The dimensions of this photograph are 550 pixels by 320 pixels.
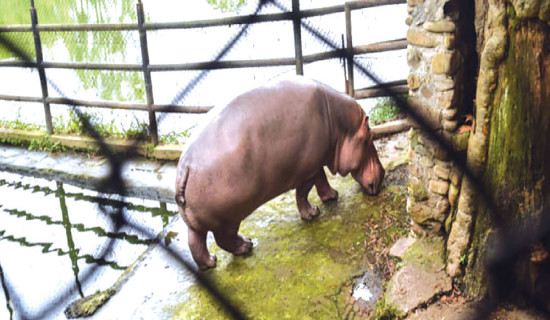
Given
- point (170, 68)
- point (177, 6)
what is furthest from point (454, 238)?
point (170, 68)

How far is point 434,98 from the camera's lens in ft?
7.71

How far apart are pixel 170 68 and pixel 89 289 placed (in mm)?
1958

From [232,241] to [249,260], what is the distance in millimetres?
141

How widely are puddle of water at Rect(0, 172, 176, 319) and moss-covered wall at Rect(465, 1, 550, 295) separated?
1760 mm

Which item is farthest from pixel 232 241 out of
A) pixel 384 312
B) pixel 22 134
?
pixel 22 134

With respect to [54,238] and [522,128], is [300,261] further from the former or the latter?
[54,238]

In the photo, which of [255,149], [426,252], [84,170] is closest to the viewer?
[426,252]

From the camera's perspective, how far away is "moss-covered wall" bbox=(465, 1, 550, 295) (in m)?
1.55

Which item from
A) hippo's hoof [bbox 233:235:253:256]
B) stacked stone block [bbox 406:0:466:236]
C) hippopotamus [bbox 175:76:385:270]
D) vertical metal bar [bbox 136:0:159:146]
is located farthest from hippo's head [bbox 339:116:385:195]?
vertical metal bar [bbox 136:0:159:146]

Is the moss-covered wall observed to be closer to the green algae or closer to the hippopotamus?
the green algae

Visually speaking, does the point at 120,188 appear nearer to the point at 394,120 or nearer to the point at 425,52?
the point at 425,52

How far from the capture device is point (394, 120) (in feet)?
14.8

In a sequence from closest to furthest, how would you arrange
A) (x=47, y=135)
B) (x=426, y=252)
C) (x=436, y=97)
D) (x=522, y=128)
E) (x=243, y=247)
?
(x=522, y=128) < (x=436, y=97) < (x=426, y=252) < (x=243, y=247) < (x=47, y=135)

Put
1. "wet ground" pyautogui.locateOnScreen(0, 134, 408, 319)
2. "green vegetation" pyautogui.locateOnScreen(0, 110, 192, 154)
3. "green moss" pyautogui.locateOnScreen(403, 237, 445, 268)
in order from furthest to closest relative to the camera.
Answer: "green vegetation" pyautogui.locateOnScreen(0, 110, 192, 154) < "wet ground" pyautogui.locateOnScreen(0, 134, 408, 319) < "green moss" pyautogui.locateOnScreen(403, 237, 445, 268)
